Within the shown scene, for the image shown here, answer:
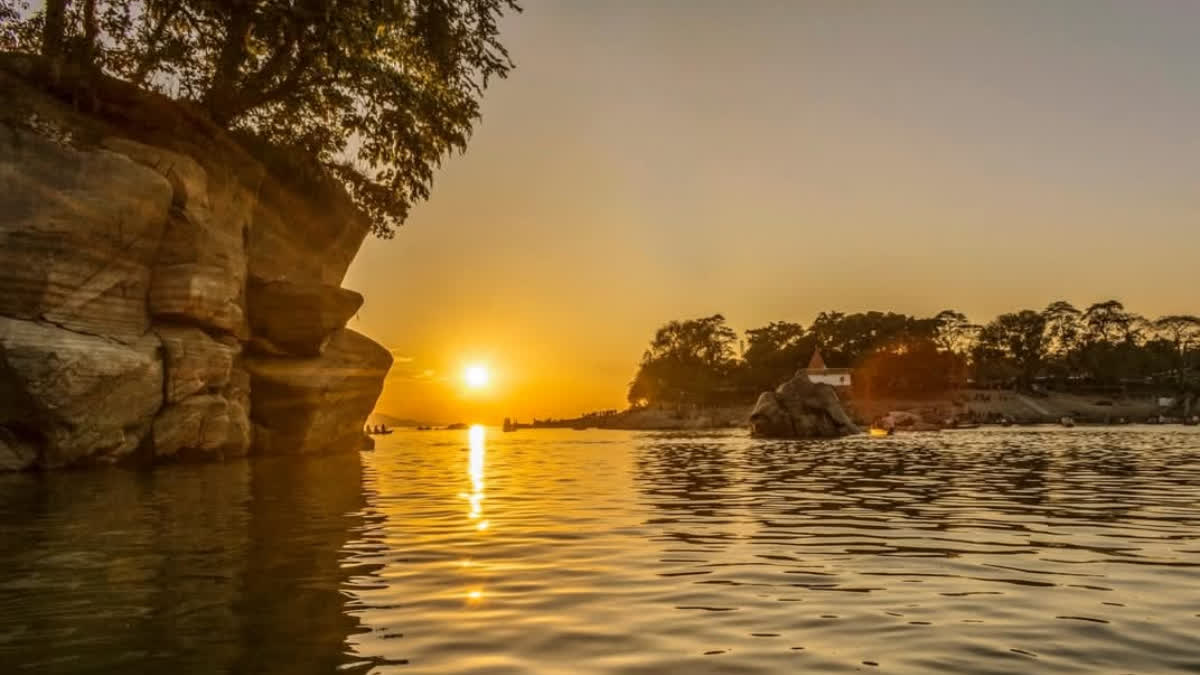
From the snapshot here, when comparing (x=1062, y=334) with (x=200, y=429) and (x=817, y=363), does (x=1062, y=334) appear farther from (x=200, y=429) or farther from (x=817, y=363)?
(x=200, y=429)

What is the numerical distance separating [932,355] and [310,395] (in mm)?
108071

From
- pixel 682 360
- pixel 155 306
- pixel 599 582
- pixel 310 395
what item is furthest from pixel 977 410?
pixel 599 582

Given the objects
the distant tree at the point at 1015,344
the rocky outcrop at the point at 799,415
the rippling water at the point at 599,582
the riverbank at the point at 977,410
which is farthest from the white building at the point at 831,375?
the rippling water at the point at 599,582

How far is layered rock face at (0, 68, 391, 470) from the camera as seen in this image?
1953 centimetres

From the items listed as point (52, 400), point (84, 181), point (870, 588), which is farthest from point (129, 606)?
point (84, 181)

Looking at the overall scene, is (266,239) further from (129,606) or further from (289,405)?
(129,606)

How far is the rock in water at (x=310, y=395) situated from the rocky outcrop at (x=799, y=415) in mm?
34243

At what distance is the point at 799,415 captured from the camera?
57.8 m

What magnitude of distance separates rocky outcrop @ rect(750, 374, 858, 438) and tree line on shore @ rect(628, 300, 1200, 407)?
6535cm

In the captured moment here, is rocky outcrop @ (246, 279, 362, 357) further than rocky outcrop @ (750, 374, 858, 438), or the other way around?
rocky outcrop @ (750, 374, 858, 438)

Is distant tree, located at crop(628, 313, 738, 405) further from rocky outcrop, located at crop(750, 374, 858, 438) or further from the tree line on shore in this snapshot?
rocky outcrop, located at crop(750, 374, 858, 438)

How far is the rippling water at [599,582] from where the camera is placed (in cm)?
485

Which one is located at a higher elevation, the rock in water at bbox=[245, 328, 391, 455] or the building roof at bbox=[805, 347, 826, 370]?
the building roof at bbox=[805, 347, 826, 370]

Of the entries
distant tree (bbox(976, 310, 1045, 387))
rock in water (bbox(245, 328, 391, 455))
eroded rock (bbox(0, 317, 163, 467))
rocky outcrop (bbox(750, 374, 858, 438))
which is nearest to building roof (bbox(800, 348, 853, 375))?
distant tree (bbox(976, 310, 1045, 387))
